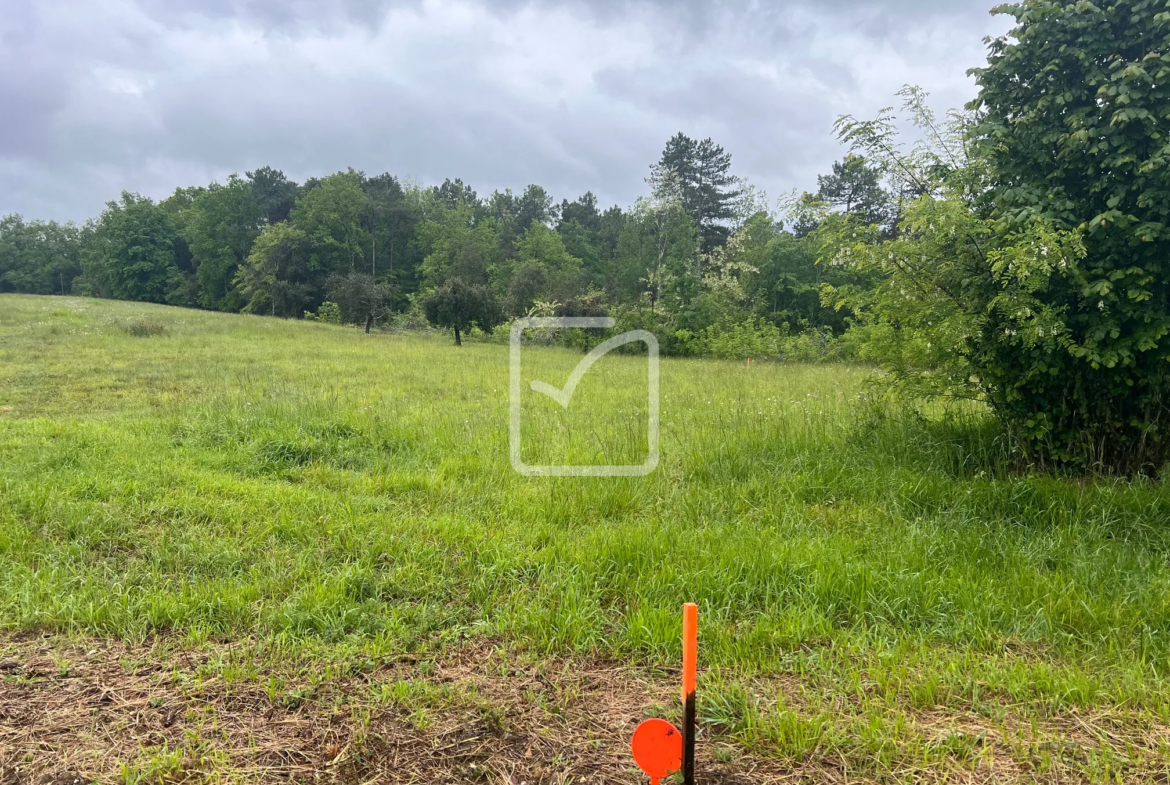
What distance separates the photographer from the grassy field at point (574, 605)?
2.04 m

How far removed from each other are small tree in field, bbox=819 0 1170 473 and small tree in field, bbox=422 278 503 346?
64.4 ft

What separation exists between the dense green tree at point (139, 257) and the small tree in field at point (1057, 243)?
199ft

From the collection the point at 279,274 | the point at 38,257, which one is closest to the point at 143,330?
the point at 279,274

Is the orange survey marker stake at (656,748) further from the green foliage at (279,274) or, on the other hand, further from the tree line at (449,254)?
the green foliage at (279,274)

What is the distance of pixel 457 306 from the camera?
2320 cm

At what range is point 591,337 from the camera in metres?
24.8

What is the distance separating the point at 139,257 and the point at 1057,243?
215 feet

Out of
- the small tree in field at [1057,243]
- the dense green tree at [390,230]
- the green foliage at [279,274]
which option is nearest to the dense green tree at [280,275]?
the green foliage at [279,274]

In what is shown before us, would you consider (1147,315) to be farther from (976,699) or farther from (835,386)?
(835,386)

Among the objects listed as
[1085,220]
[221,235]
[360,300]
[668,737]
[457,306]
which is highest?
[221,235]

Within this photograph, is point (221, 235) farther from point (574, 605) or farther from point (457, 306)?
point (574, 605)

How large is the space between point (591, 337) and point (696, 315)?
4.95 metres

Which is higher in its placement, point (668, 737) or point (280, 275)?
point (280, 275)

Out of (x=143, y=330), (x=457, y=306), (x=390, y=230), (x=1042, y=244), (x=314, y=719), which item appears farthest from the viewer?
(x=390, y=230)
